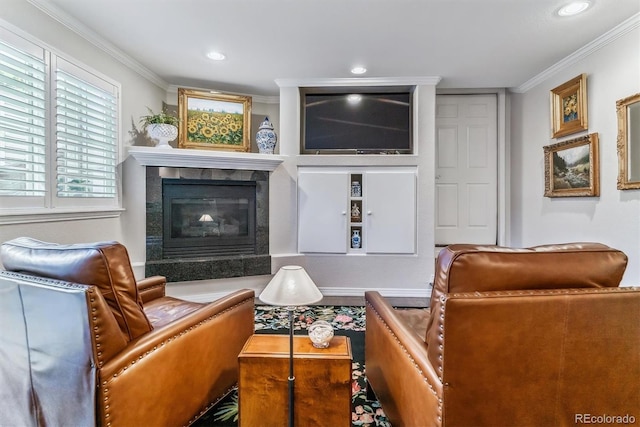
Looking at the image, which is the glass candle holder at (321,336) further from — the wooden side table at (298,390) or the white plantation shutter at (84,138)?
the white plantation shutter at (84,138)

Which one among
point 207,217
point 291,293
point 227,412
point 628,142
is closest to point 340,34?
point 291,293

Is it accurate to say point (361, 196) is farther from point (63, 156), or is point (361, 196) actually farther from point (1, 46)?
point (1, 46)

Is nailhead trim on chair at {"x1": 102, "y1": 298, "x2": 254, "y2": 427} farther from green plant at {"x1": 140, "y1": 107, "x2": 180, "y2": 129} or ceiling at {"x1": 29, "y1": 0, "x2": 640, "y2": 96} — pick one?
green plant at {"x1": 140, "y1": 107, "x2": 180, "y2": 129}

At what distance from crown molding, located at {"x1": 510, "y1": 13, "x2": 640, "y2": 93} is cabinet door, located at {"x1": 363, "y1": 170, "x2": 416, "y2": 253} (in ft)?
5.43

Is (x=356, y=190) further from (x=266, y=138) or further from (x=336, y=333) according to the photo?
(x=336, y=333)

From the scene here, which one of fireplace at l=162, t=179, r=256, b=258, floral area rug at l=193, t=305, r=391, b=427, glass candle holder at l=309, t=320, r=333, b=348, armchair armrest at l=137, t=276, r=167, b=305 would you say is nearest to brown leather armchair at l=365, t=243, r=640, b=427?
glass candle holder at l=309, t=320, r=333, b=348

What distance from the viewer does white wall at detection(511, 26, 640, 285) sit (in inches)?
90.5

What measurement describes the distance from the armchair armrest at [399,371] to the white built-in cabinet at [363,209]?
1.63 metres

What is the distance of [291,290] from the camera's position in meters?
1.22

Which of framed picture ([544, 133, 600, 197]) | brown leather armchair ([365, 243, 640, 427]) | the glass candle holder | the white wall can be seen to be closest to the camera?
brown leather armchair ([365, 243, 640, 427])

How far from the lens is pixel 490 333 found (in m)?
0.90

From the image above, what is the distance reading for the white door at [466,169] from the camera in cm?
366

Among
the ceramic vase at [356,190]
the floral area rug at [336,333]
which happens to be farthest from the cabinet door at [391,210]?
the floral area rug at [336,333]

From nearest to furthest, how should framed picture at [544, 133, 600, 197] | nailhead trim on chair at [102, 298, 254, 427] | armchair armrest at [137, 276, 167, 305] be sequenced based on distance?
nailhead trim on chair at [102, 298, 254, 427], armchair armrest at [137, 276, 167, 305], framed picture at [544, 133, 600, 197]
